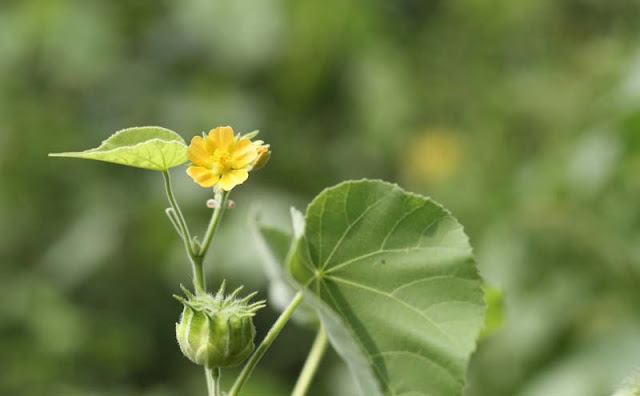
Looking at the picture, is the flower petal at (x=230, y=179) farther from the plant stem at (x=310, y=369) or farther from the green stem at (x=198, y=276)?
the plant stem at (x=310, y=369)

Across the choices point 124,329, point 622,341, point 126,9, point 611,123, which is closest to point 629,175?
point 611,123

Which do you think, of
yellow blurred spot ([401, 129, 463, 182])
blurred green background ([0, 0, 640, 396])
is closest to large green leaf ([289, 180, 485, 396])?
blurred green background ([0, 0, 640, 396])

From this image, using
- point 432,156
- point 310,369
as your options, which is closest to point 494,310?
point 310,369

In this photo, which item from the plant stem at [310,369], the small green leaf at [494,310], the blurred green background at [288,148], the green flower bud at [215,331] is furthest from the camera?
the blurred green background at [288,148]

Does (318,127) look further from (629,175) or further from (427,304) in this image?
(427,304)

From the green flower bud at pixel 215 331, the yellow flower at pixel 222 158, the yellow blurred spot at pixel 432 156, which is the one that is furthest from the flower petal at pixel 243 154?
the yellow blurred spot at pixel 432 156

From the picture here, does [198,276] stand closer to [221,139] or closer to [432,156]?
[221,139]
